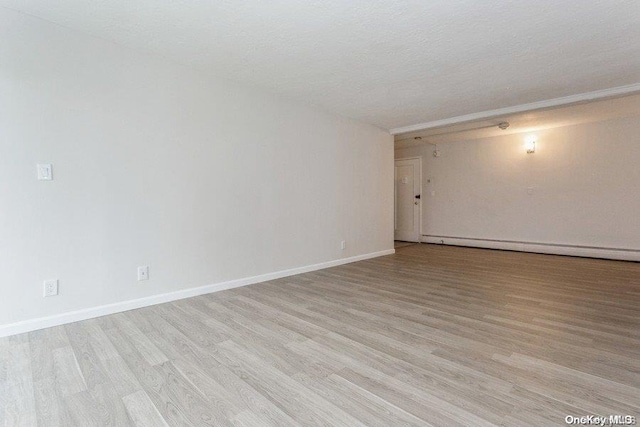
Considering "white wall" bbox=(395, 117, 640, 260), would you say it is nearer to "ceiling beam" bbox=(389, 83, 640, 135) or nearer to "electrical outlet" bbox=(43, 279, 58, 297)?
"ceiling beam" bbox=(389, 83, 640, 135)

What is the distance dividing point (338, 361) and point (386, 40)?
2.43 meters

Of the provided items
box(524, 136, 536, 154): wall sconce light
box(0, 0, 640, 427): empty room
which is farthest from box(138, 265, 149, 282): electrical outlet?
box(524, 136, 536, 154): wall sconce light

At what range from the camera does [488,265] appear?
450 centimetres

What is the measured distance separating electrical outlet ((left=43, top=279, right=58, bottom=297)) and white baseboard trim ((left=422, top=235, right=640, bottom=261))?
21.6ft

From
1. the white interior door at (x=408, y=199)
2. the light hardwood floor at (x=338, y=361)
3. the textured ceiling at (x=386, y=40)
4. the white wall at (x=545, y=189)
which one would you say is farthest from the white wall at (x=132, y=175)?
the white wall at (x=545, y=189)

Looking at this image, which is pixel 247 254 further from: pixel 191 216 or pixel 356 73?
pixel 356 73

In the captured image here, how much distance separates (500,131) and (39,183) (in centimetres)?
664

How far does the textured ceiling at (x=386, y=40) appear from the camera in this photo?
209 cm

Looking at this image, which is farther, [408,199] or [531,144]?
[408,199]

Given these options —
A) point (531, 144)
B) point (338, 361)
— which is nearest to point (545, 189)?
point (531, 144)

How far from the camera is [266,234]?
12.1ft

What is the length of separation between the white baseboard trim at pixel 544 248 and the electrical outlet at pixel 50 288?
6.57 m

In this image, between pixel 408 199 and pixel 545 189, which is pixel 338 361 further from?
pixel 408 199

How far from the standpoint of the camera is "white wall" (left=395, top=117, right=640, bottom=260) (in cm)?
481
